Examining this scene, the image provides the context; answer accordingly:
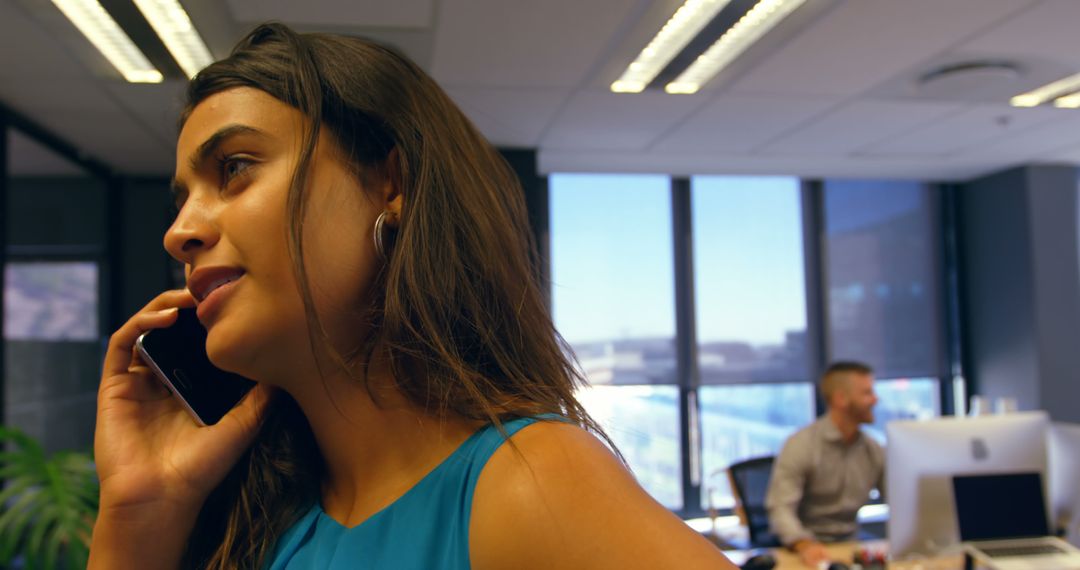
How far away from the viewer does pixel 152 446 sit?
87 centimetres

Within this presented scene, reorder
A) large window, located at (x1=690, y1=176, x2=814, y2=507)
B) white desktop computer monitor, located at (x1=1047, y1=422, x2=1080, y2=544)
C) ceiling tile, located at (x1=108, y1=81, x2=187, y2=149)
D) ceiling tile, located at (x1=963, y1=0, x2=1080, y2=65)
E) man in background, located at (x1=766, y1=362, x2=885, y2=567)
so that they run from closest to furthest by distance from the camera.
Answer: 1. ceiling tile, located at (x1=963, y1=0, x2=1080, y2=65)
2. white desktop computer monitor, located at (x1=1047, y1=422, x2=1080, y2=544)
3. ceiling tile, located at (x1=108, y1=81, x2=187, y2=149)
4. man in background, located at (x1=766, y1=362, x2=885, y2=567)
5. large window, located at (x1=690, y1=176, x2=814, y2=507)

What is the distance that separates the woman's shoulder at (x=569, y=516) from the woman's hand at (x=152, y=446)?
40 centimetres

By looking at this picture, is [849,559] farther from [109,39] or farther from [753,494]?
[109,39]

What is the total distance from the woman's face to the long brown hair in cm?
1

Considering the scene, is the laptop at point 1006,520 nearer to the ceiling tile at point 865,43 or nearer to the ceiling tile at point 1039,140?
the ceiling tile at point 865,43

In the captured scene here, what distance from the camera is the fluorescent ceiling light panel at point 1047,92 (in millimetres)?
3599

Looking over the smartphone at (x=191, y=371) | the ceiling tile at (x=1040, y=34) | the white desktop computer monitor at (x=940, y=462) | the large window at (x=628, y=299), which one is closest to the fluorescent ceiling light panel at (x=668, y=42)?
the ceiling tile at (x=1040, y=34)

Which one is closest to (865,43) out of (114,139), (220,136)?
(220,136)

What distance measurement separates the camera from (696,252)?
5734 mm

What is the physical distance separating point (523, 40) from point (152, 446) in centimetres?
236

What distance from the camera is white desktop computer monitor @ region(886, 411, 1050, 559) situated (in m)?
2.55

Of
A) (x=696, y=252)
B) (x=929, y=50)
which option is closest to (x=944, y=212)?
(x=696, y=252)

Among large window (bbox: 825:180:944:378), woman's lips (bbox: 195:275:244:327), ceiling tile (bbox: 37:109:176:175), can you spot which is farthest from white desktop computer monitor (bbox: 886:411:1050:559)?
ceiling tile (bbox: 37:109:176:175)

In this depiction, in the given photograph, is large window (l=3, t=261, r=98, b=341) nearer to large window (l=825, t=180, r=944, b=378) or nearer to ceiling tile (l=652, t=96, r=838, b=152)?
ceiling tile (l=652, t=96, r=838, b=152)
